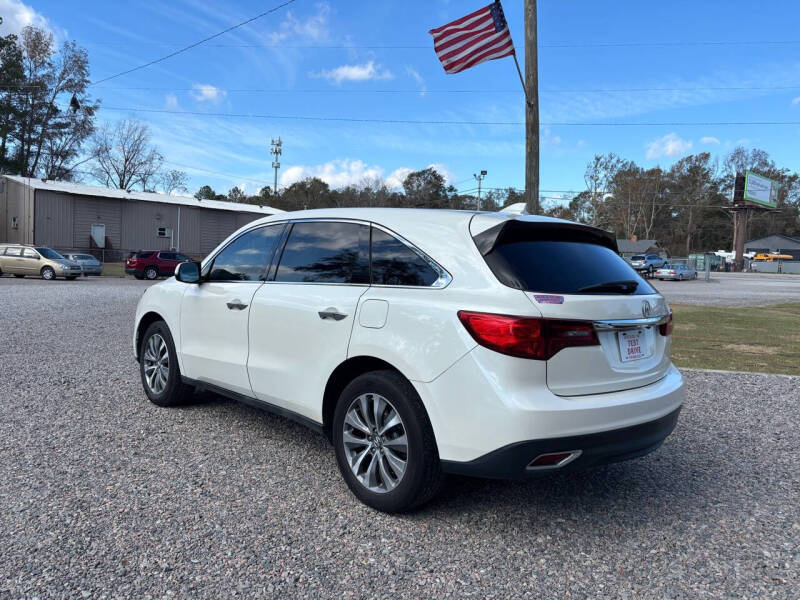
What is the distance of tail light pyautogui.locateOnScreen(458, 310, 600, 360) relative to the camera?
9.12 ft

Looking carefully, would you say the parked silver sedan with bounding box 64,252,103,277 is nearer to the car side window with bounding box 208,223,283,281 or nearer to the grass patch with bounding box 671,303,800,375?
the grass patch with bounding box 671,303,800,375

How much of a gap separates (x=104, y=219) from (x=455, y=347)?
43739 mm

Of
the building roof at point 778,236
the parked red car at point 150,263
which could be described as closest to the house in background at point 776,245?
the building roof at point 778,236

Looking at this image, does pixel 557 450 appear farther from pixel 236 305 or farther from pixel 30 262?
pixel 30 262

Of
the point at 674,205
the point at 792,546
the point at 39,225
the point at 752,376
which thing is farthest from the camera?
the point at 674,205

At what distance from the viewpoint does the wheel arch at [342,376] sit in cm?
333

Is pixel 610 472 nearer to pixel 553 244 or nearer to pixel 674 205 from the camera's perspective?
pixel 553 244

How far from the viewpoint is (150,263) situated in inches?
1174

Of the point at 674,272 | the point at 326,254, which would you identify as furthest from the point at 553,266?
the point at 674,272

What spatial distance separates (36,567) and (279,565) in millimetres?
1078

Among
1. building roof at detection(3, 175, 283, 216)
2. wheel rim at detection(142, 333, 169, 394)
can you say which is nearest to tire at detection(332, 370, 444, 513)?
wheel rim at detection(142, 333, 169, 394)

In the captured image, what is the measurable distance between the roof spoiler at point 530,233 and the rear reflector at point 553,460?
105 centimetres

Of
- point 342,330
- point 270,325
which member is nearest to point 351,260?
point 342,330

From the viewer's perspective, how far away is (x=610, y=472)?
4.14 meters
